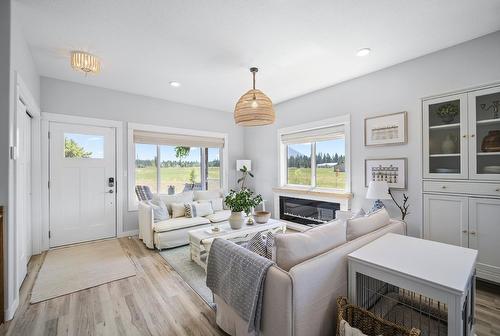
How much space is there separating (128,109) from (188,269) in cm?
308

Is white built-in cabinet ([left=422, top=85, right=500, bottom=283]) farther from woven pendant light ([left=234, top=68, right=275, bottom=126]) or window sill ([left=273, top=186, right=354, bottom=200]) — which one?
woven pendant light ([left=234, top=68, right=275, bottom=126])

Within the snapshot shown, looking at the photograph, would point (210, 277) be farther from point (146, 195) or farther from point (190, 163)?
point (190, 163)

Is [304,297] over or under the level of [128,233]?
over

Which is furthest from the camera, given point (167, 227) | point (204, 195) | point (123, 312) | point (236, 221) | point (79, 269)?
point (204, 195)

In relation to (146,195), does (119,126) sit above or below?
above

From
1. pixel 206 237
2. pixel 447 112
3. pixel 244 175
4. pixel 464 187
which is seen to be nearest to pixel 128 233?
pixel 206 237

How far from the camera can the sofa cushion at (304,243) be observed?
142 cm

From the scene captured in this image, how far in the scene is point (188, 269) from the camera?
2.82 m

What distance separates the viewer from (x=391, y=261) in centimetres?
144

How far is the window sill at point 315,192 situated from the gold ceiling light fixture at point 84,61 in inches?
143

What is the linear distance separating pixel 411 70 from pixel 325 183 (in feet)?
7.02

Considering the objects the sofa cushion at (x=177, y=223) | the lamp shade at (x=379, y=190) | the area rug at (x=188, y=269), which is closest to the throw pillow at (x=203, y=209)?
the sofa cushion at (x=177, y=223)

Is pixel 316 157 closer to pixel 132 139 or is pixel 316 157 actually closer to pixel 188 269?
pixel 188 269

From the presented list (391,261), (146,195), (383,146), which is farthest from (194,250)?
(383,146)
